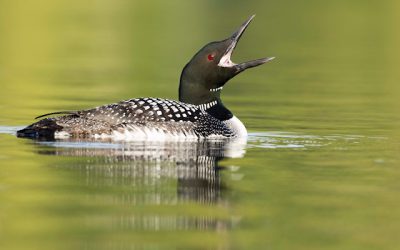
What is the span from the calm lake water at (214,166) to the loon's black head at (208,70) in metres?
0.66

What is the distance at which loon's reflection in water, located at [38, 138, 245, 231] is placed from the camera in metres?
7.49

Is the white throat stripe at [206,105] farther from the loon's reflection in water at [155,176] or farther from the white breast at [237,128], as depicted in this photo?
the loon's reflection in water at [155,176]

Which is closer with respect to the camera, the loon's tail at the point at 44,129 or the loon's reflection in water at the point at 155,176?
the loon's reflection in water at the point at 155,176

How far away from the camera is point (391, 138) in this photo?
1211 cm

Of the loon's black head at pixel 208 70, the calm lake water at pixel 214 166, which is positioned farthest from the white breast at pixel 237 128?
the loon's black head at pixel 208 70

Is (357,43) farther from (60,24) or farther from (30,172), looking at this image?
(30,172)

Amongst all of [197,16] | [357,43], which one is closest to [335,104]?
[357,43]

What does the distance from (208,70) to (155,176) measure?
11.1 feet

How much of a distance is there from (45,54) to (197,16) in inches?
624

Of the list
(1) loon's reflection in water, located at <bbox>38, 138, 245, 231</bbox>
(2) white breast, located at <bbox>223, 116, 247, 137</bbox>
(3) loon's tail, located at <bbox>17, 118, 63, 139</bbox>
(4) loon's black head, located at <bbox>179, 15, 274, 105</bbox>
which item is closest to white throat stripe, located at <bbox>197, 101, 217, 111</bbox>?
(4) loon's black head, located at <bbox>179, 15, 274, 105</bbox>

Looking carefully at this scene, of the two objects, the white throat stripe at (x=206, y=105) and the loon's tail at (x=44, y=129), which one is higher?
the white throat stripe at (x=206, y=105)

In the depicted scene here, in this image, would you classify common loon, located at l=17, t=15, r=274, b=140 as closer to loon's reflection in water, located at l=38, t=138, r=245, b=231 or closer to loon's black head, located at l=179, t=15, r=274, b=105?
loon's black head, located at l=179, t=15, r=274, b=105

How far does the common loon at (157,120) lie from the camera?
35.7 feet

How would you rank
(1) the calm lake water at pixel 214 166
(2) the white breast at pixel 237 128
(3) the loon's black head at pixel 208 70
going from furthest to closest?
(3) the loon's black head at pixel 208 70 → (2) the white breast at pixel 237 128 → (1) the calm lake water at pixel 214 166
